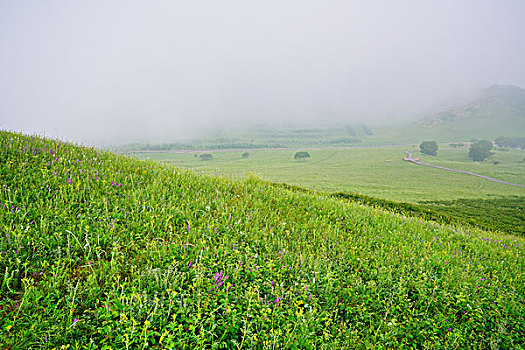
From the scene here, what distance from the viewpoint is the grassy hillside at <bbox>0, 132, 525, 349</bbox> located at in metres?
2.81

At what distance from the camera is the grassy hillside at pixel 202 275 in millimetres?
2812

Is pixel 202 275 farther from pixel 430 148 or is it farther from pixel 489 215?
pixel 430 148

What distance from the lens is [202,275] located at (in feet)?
11.2

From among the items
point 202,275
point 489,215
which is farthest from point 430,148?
point 202,275

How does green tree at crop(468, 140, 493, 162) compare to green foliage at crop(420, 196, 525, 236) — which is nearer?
green foliage at crop(420, 196, 525, 236)

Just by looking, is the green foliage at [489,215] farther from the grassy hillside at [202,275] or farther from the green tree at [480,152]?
the green tree at [480,152]

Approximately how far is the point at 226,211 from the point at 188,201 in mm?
1005

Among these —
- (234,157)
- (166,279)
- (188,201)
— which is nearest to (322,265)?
(166,279)

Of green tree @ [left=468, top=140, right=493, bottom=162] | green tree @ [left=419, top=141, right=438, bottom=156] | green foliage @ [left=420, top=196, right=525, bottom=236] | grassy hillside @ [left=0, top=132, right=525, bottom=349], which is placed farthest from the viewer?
green tree @ [left=419, top=141, right=438, bottom=156]

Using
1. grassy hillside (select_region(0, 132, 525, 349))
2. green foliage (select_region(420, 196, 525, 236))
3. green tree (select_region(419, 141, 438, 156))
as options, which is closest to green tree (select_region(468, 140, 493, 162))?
green tree (select_region(419, 141, 438, 156))

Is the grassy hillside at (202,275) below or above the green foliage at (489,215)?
above

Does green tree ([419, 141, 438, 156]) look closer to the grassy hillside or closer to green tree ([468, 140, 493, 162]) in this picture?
green tree ([468, 140, 493, 162])

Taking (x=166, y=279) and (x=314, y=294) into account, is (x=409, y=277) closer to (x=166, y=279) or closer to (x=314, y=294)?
(x=314, y=294)

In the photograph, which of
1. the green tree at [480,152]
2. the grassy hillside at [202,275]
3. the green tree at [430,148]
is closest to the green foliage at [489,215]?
the grassy hillside at [202,275]
